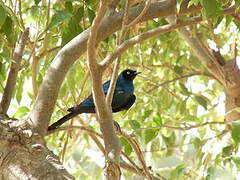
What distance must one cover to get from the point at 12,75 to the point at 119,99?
5.89ft

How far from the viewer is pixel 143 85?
18.5 ft

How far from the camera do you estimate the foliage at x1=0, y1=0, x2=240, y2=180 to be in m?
2.91

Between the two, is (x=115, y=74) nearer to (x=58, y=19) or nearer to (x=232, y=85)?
(x=58, y=19)

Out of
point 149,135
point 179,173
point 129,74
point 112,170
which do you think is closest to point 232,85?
point 129,74

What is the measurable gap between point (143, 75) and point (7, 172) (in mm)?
3368

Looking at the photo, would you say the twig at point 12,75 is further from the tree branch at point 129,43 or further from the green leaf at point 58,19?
the tree branch at point 129,43

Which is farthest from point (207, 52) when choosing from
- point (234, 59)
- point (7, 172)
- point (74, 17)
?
point (7, 172)

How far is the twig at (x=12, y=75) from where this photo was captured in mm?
2812

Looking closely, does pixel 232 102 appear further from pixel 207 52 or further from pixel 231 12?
pixel 231 12

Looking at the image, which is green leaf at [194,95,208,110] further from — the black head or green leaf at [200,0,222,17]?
green leaf at [200,0,222,17]

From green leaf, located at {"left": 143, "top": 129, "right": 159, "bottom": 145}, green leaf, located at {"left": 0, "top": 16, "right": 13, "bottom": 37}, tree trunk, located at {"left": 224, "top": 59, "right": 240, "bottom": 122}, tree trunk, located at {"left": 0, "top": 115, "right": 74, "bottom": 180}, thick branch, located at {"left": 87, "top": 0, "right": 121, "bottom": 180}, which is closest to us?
tree trunk, located at {"left": 0, "top": 115, "right": 74, "bottom": 180}

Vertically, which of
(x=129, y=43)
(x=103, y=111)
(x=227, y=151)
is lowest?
(x=227, y=151)

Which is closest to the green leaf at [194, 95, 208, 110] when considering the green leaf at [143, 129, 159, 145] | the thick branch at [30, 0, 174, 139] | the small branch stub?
the green leaf at [143, 129, 159, 145]

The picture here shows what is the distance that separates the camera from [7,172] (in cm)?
226
